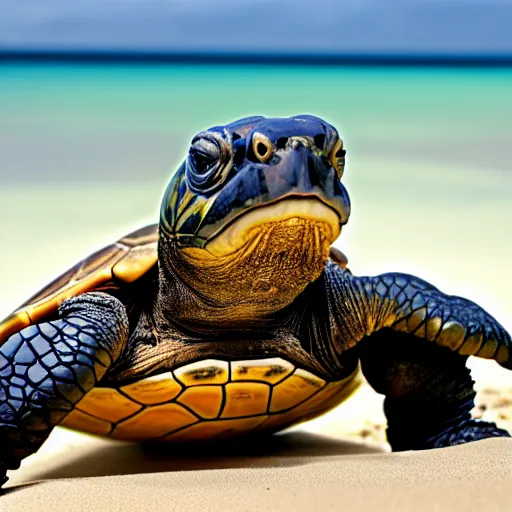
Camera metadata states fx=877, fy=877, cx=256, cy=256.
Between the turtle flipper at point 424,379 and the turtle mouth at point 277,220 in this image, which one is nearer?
the turtle mouth at point 277,220

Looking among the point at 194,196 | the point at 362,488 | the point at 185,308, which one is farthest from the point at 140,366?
the point at 362,488

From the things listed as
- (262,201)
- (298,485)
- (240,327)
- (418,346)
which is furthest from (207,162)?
(418,346)

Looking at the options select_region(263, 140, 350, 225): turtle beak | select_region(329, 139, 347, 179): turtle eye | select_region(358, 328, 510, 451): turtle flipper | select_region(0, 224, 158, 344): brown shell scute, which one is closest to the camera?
select_region(263, 140, 350, 225): turtle beak

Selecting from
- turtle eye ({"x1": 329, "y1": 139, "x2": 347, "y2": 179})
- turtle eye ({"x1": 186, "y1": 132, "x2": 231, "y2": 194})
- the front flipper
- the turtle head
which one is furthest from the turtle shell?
turtle eye ({"x1": 329, "y1": 139, "x2": 347, "y2": 179})

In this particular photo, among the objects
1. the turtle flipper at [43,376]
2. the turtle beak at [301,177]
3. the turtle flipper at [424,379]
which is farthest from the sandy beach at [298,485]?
the turtle beak at [301,177]

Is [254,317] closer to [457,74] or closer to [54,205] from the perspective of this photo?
[54,205]

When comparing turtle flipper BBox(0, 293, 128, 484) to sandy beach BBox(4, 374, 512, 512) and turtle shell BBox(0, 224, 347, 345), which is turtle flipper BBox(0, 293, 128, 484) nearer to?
sandy beach BBox(4, 374, 512, 512)

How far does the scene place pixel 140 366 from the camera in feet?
9.21

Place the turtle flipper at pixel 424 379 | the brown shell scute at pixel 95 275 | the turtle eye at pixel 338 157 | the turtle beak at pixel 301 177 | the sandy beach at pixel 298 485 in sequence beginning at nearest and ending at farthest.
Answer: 1. the sandy beach at pixel 298 485
2. the turtle beak at pixel 301 177
3. the turtle eye at pixel 338 157
4. the brown shell scute at pixel 95 275
5. the turtle flipper at pixel 424 379

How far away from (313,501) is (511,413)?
7.56ft

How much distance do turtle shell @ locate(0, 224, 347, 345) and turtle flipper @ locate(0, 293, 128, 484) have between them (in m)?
0.31

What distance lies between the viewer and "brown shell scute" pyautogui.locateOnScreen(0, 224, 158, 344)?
2883 mm

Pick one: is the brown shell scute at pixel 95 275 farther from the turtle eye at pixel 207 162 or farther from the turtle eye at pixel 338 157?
the turtle eye at pixel 338 157

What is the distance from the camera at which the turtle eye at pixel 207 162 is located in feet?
7.79
